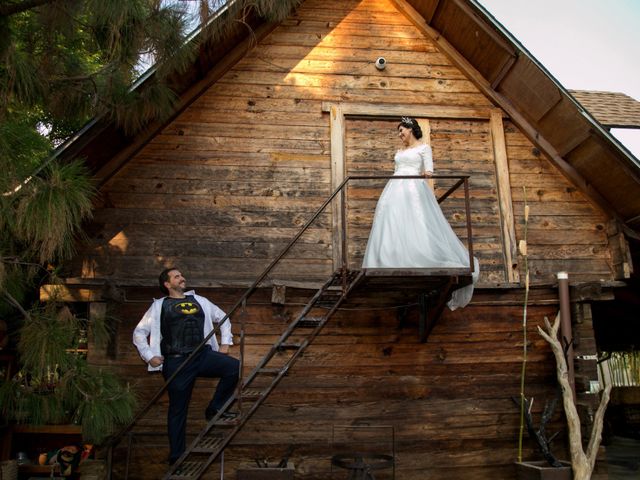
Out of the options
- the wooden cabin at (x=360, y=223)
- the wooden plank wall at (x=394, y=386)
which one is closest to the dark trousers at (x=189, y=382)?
the wooden cabin at (x=360, y=223)

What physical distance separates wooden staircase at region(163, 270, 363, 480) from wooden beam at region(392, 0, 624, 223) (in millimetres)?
→ 3500

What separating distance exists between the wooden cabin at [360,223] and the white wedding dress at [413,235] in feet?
1.12

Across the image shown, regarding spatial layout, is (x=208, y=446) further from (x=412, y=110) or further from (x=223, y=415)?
(x=412, y=110)

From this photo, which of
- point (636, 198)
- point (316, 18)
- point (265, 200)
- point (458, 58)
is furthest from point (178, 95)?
point (636, 198)

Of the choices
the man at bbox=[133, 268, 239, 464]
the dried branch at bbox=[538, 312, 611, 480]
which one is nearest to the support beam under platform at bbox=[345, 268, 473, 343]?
the dried branch at bbox=[538, 312, 611, 480]

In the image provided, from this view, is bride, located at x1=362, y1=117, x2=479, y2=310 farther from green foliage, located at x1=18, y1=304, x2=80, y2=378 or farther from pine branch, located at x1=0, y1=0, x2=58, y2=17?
pine branch, located at x1=0, y1=0, x2=58, y2=17

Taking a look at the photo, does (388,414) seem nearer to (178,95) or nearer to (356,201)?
(356,201)

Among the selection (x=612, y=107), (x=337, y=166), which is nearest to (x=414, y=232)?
(x=337, y=166)

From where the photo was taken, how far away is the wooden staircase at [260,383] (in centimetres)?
557

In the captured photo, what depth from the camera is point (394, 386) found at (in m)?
7.46

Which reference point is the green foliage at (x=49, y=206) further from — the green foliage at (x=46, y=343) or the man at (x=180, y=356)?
the man at (x=180, y=356)

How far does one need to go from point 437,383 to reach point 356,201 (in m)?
2.47

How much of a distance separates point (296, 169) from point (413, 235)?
2153 millimetres

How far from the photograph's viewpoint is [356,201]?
7.99 metres
